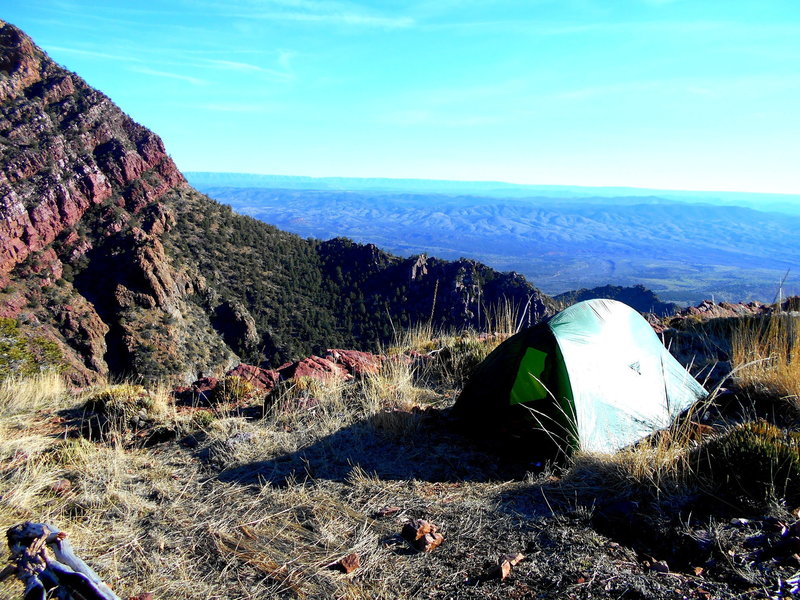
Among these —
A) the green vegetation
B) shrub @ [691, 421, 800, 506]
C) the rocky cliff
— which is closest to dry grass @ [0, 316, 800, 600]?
shrub @ [691, 421, 800, 506]

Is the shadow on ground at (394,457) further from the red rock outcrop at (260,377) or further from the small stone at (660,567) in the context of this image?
the red rock outcrop at (260,377)

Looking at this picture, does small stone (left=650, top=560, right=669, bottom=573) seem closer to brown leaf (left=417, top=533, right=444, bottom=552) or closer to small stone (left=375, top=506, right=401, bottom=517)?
brown leaf (left=417, top=533, right=444, bottom=552)

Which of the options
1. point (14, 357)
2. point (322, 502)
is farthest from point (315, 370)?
point (14, 357)

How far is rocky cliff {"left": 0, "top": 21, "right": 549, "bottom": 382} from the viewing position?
106ft

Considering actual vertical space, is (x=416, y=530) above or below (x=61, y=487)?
above

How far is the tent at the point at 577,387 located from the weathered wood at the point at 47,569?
3.26 m

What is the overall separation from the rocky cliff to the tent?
1013 inches

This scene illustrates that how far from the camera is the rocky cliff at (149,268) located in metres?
32.2

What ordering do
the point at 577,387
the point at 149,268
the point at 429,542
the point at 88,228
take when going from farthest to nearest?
1. the point at 88,228
2. the point at 149,268
3. the point at 577,387
4. the point at 429,542

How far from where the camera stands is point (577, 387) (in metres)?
4.38

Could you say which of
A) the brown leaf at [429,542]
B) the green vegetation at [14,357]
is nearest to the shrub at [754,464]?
the brown leaf at [429,542]

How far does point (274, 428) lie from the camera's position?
16.4 ft

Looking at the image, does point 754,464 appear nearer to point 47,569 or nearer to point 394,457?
point 394,457

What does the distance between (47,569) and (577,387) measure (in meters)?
3.94
